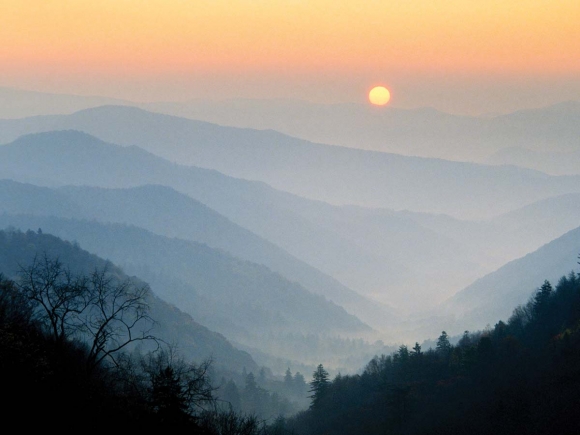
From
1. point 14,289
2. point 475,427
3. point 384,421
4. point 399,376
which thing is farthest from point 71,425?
point 399,376

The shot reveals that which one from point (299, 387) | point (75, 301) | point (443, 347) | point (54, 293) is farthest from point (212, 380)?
point (299, 387)

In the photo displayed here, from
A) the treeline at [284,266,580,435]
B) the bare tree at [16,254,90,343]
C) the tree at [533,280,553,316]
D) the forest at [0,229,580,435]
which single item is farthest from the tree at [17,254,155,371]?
the tree at [533,280,553,316]

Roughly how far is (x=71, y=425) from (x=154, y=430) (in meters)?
2.95

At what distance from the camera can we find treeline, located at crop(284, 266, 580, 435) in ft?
153

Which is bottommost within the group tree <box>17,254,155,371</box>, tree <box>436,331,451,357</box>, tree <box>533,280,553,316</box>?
tree <box>17,254,155,371</box>

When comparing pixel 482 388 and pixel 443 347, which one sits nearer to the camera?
pixel 482 388

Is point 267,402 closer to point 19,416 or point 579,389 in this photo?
point 579,389

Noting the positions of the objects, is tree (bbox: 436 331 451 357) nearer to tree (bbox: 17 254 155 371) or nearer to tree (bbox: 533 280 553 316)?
tree (bbox: 533 280 553 316)

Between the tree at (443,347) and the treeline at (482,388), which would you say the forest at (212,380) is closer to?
the treeline at (482,388)

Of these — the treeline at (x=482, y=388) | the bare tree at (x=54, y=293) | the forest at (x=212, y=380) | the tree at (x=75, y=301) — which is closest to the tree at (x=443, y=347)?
the treeline at (x=482, y=388)

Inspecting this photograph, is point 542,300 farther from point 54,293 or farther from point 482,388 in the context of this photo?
point 54,293

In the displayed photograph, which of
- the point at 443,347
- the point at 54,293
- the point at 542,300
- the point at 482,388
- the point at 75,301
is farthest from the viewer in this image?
the point at 443,347

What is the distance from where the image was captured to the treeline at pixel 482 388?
46625 mm

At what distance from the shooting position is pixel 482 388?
191 feet
